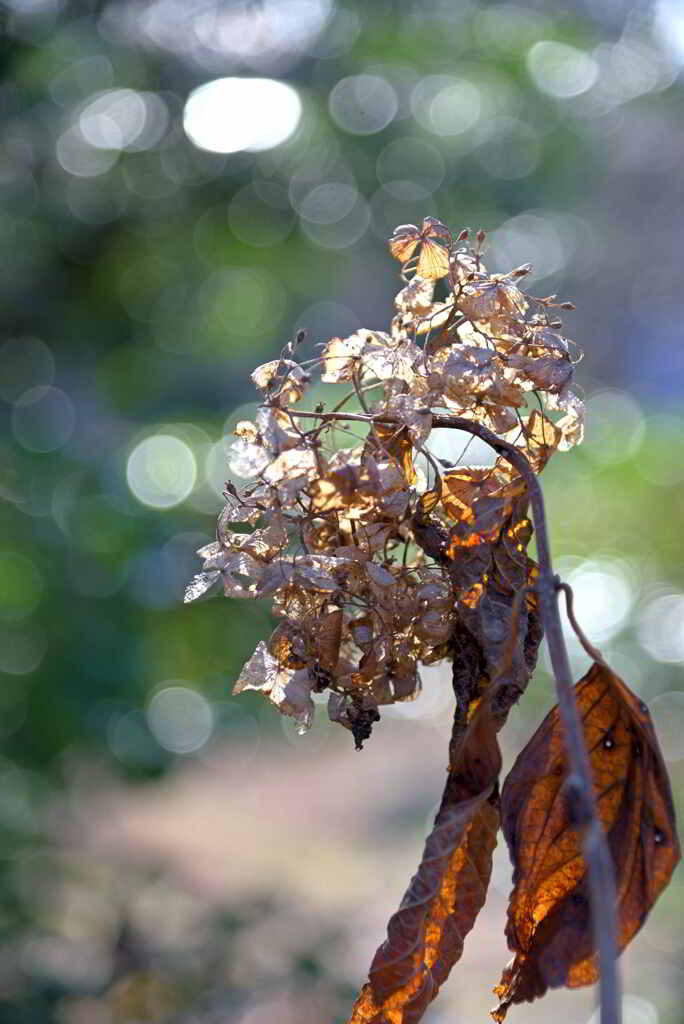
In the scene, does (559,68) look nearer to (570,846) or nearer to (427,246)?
(427,246)

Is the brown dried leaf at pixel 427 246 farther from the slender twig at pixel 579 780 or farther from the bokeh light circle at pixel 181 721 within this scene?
the bokeh light circle at pixel 181 721

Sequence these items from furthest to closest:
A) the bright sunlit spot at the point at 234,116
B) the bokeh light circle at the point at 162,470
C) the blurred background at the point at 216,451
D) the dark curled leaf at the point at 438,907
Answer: the bright sunlit spot at the point at 234,116, the bokeh light circle at the point at 162,470, the blurred background at the point at 216,451, the dark curled leaf at the point at 438,907

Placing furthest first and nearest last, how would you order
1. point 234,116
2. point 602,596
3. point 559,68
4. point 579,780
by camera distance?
point 559,68, point 234,116, point 602,596, point 579,780

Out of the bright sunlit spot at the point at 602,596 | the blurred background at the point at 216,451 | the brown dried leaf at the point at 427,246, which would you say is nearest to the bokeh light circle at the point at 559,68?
the blurred background at the point at 216,451

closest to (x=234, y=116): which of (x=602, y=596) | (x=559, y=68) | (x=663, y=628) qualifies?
(x=559, y=68)

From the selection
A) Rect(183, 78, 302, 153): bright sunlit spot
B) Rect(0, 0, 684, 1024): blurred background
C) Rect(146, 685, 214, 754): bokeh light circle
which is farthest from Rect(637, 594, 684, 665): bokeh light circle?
Rect(183, 78, 302, 153): bright sunlit spot

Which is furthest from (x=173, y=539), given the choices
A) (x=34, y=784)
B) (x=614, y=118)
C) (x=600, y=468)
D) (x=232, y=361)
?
(x=614, y=118)
